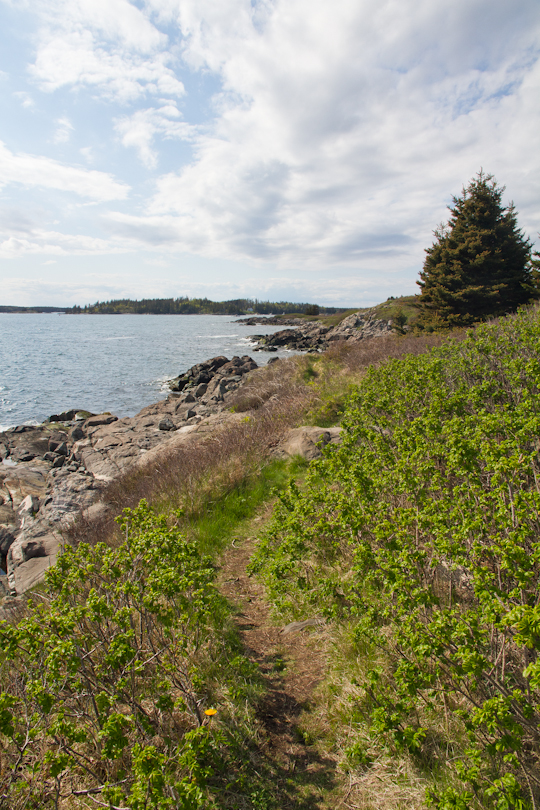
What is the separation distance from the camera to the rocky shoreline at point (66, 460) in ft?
28.4

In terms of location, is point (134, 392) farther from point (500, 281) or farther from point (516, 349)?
point (516, 349)

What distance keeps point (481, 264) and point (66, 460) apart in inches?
987

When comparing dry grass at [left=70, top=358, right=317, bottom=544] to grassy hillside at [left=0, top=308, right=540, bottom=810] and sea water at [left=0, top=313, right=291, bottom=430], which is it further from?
sea water at [left=0, top=313, right=291, bottom=430]

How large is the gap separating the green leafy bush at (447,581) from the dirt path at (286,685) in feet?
1.22

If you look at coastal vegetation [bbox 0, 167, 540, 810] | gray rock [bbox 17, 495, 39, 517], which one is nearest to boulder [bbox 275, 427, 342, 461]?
coastal vegetation [bbox 0, 167, 540, 810]

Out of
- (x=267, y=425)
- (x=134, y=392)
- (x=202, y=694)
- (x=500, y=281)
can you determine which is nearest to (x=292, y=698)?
(x=202, y=694)

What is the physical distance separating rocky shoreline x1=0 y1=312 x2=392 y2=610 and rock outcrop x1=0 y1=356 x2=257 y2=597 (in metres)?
0.02

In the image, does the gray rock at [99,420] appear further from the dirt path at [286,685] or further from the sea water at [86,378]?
the dirt path at [286,685]

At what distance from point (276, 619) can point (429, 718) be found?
2.08 metres

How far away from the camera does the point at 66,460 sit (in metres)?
17.5

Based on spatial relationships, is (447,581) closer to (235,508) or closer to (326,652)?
(326,652)

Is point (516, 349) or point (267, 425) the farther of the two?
point (267, 425)

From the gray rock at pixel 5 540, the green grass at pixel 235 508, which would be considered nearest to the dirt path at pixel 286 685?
the green grass at pixel 235 508

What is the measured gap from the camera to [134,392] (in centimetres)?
Answer: 3194
